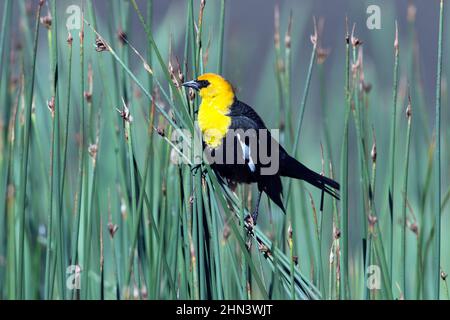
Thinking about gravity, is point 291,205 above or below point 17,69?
below

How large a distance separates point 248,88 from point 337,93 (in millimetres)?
1866

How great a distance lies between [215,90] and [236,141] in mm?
186

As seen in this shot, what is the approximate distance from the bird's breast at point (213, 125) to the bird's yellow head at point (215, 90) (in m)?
0.03

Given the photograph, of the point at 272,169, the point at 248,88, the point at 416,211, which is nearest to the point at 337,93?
the point at 416,211

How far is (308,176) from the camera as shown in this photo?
224 centimetres

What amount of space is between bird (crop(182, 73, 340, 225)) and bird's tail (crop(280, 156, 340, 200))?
0.02 m

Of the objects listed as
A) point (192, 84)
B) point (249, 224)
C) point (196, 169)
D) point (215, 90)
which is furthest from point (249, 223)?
point (215, 90)

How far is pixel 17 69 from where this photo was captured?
308cm

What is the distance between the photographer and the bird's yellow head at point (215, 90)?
2.40 m

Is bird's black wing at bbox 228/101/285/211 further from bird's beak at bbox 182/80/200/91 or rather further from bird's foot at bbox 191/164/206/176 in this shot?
bird's foot at bbox 191/164/206/176

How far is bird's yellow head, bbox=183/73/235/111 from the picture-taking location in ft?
7.88

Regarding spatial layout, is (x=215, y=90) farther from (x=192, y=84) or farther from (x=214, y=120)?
(x=192, y=84)
